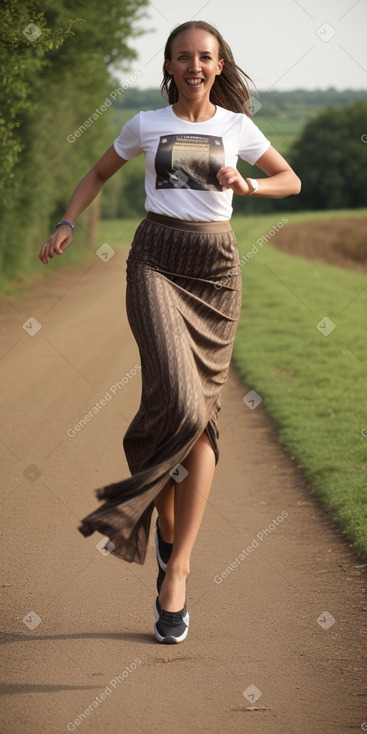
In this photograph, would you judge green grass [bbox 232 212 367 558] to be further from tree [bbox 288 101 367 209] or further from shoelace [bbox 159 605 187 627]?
tree [bbox 288 101 367 209]

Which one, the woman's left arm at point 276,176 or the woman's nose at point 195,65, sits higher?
the woman's nose at point 195,65

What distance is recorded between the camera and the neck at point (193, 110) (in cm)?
380

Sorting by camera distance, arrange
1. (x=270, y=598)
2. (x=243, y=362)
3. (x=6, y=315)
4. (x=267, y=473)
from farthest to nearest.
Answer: (x=6, y=315) < (x=243, y=362) < (x=267, y=473) < (x=270, y=598)

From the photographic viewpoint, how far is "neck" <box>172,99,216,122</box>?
3801 millimetres

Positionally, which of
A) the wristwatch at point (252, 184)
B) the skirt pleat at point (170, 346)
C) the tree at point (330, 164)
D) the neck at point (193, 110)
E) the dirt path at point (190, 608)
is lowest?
the tree at point (330, 164)

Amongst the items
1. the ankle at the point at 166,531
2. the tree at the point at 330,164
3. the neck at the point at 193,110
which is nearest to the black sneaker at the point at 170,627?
the ankle at the point at 166,531

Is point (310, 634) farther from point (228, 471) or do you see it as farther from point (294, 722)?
point (228, 471)

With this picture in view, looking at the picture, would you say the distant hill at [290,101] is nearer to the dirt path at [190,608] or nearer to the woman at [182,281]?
the dirt path at [190,608]

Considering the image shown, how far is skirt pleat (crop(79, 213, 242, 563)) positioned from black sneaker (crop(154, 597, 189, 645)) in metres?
0.27

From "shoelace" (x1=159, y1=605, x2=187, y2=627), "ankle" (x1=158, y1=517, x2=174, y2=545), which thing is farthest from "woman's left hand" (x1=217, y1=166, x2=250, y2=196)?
"shoelace" (x1=159, y1=605, x2=187, y2=627)

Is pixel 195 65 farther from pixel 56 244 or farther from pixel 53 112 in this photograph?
pixel 53 112

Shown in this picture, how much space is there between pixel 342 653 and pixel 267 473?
2.84 m

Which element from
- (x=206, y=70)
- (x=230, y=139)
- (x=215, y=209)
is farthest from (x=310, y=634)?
(x=206, y=70)

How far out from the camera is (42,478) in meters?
6.21
